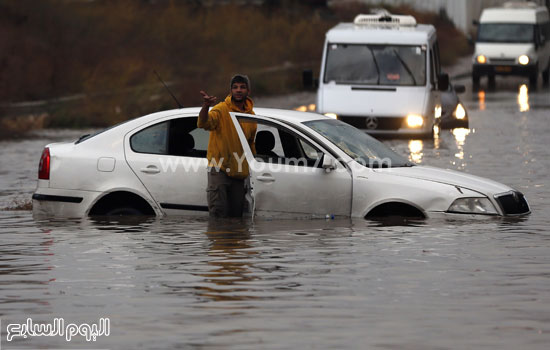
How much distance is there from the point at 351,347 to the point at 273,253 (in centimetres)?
365

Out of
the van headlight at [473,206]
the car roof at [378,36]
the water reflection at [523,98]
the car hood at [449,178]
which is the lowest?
the water reflection at [523,98]

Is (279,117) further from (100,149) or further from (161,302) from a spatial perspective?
(161,302)

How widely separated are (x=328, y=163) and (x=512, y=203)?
186cm

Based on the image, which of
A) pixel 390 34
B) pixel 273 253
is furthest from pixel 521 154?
pixel 273 253

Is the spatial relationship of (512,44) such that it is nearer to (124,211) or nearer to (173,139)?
(173,139)

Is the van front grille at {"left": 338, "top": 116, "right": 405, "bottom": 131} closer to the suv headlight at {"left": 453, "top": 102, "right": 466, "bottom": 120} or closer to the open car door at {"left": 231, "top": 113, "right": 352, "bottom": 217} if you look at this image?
the suv headlight at {"left": 453, "top": 102, "right": 466, "bottom": 120}

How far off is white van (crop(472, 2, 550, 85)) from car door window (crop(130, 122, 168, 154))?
1222 inches

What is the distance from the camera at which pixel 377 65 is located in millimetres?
24094

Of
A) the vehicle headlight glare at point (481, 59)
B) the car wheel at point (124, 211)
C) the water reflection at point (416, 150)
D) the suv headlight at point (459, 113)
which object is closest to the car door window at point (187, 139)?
the car wheel at point (124, 211)

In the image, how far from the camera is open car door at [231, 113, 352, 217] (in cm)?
1209

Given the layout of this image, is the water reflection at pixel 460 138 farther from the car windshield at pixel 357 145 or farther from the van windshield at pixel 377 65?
the car windshield at pixel 357 145

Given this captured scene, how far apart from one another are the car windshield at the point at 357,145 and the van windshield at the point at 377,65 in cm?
1094

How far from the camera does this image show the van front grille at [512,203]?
1247 cm

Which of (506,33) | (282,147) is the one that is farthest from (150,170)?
(506,33)
